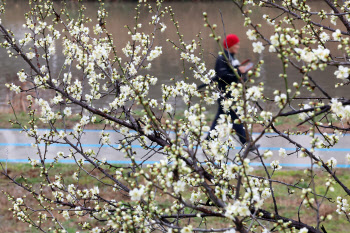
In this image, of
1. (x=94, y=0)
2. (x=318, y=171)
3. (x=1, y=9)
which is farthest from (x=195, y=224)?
(x=94, y=0)

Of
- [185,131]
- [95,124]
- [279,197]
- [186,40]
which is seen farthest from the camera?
[186,40]

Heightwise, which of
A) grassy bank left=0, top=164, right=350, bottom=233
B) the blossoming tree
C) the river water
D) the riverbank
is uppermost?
the river water

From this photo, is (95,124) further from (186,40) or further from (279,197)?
(186,40)

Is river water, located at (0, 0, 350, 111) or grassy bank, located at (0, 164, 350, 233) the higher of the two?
river water, located at (0, 0, 350, 111)

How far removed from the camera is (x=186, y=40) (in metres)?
20.9

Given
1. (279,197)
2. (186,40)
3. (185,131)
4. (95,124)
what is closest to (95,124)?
(95,124)

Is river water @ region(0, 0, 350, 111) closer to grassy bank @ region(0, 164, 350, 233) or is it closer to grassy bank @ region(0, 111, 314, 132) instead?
grassy bank @ region(0, 111, 314, 132)

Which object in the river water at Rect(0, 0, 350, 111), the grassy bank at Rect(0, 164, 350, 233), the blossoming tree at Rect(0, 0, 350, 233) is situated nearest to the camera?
the blossoming tree at Rect(0, 0, 350, 233)

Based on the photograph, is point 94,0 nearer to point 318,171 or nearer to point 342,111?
point 318,171

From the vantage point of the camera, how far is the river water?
47.8ft

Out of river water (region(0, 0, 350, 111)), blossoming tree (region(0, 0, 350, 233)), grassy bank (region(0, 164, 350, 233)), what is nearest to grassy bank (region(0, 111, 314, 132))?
river water (region(0, 0, 350, 111))

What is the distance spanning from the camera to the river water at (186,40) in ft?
47.8

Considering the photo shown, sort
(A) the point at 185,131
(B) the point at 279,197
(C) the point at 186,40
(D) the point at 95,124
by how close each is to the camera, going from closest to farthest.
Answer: (A) the point at 185,131 < (B) the point at 279,197 < (D) the point at 95,124 < (C) the point at 186,40

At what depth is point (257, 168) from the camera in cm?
747
